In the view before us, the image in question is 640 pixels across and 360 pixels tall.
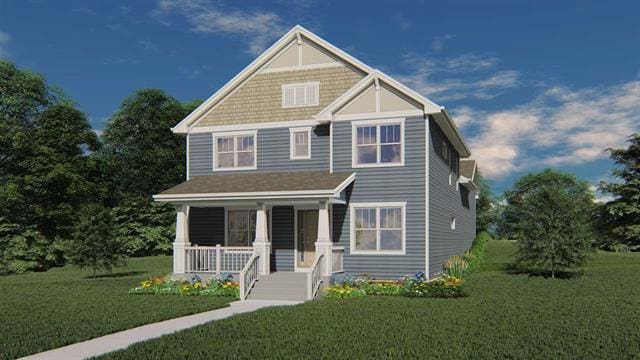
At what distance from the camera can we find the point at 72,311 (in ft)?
45.5

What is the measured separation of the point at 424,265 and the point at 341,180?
155 inches

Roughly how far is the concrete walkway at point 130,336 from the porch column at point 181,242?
5.51 m

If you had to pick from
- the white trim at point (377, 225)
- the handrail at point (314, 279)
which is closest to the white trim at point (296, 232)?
the white trim at point (377, 225)

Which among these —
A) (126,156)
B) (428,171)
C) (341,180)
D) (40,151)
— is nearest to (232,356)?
(341,180)

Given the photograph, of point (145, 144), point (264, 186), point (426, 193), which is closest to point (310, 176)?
point (264, 186)

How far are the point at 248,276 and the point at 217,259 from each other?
2468 mm

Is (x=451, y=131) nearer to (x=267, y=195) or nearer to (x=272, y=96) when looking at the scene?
(x=272, y=96)

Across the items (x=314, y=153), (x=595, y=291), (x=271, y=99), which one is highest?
(x=271, y=99)

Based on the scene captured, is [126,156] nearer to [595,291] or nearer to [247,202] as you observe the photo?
[247,202]

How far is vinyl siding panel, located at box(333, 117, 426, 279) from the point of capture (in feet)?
62.5

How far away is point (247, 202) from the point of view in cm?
1945

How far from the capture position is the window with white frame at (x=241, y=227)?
21469 millimetres

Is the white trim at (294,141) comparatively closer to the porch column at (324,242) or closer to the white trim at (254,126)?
the white trim at (254,126)

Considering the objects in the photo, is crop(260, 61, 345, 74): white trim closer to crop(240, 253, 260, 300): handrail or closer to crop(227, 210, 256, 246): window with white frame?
crop(227, 210, 256, 246): window with white frame
